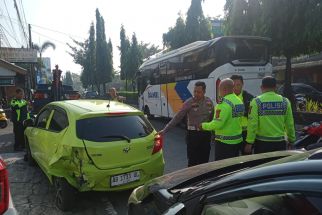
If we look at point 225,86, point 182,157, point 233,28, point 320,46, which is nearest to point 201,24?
point 233,28

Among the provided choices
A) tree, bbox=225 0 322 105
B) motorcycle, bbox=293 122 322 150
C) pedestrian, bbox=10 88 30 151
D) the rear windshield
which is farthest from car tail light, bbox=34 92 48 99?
motorcycle, bbox=293 122 322 150

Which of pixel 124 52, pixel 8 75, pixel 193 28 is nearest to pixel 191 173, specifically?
pixel 193 28

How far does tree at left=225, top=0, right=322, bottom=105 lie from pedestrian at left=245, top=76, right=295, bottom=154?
9776mm

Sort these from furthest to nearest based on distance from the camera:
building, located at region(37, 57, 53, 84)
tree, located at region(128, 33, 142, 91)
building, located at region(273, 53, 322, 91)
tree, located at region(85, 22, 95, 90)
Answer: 1. tree, located at region(85, 22, 95, 90)
2. building, located at region(37, 57, 53, 84)
3. tree, located at region(128, 33, 142, 91)
4. building, located at region(273, 53, 322, 91)

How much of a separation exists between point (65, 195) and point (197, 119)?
222 cm

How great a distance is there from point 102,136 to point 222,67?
6.47 metres

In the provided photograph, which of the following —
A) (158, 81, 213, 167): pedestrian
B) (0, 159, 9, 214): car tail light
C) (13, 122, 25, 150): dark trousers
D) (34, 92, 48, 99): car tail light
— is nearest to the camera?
(0, 159, 9, 214): car tail light

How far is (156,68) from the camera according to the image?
15422 mm

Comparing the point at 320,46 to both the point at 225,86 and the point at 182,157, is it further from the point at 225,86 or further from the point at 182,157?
the point at 225,86

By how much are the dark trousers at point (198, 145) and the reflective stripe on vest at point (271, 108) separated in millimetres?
1113

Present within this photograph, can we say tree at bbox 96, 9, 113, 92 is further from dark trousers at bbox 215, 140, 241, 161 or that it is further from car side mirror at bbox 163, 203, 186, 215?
car side mirror at bbox 163, 203, 186, 215

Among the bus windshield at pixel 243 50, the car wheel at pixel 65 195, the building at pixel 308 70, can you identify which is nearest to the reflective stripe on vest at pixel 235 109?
the car wheel at pixel 65 195

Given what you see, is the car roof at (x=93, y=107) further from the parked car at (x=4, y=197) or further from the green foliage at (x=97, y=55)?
the green foliage at (x=97, y=55)

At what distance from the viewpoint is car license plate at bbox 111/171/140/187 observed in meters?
4.68
